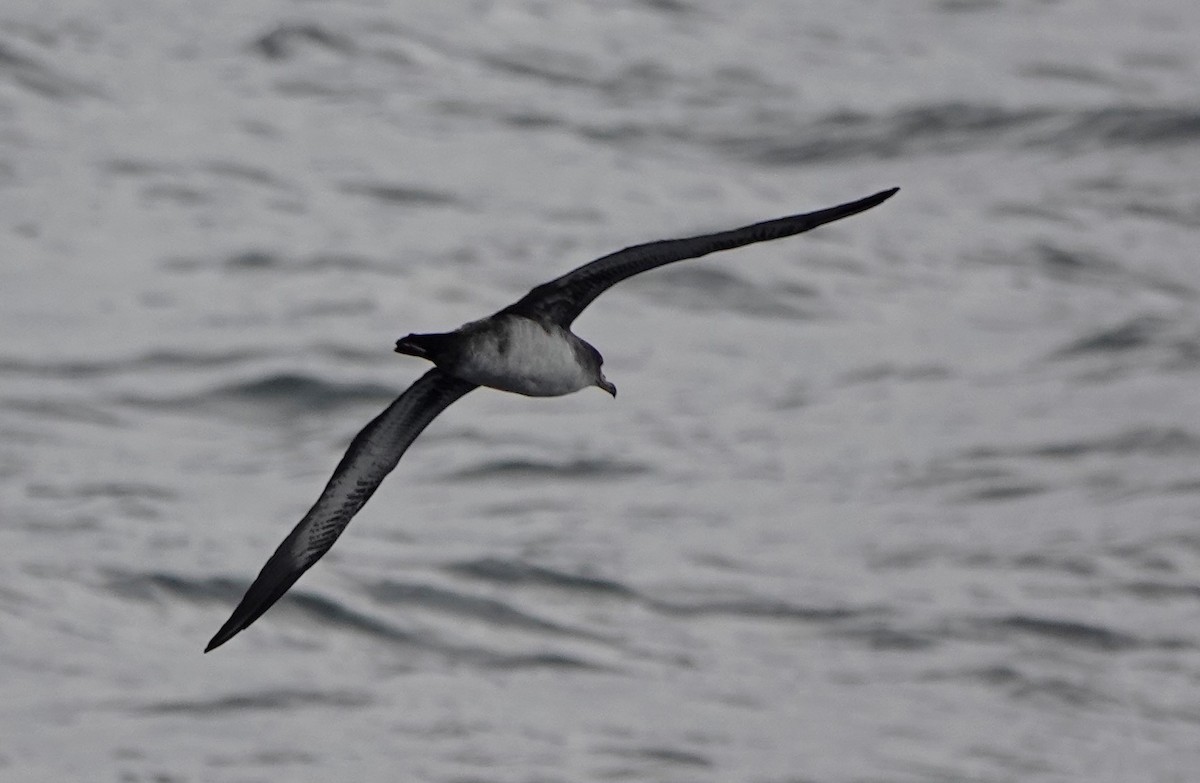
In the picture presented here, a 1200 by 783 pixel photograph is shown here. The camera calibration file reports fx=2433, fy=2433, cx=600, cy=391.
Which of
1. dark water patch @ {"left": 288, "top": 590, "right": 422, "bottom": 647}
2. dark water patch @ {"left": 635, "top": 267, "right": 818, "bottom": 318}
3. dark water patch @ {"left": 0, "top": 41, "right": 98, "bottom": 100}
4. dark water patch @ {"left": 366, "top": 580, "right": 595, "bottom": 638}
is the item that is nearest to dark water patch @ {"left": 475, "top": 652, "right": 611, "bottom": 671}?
dark water patch @ {"left": 366, "top": 580, "right": 595, "bottom": 638}

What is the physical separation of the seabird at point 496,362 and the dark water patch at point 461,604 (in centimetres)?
688

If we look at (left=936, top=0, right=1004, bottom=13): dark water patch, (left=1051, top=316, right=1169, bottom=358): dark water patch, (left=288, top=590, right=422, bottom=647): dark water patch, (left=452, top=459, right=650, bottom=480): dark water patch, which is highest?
(left=936, top=0, right=1004, bottom=13): dark water patch

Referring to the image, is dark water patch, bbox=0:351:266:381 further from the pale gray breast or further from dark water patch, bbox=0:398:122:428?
the pale gray breast

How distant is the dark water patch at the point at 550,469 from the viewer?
19.1 m

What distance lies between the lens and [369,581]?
1739 centimetres

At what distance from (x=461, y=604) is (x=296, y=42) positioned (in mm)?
11987

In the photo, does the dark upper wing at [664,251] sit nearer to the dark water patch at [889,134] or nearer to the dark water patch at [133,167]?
the dark water patch at [889,134]

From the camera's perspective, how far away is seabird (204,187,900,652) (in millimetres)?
8555

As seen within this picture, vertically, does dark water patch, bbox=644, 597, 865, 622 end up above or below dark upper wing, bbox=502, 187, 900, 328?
below

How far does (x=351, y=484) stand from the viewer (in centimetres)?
1008

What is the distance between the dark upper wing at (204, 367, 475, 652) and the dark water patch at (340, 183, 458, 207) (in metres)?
14.1

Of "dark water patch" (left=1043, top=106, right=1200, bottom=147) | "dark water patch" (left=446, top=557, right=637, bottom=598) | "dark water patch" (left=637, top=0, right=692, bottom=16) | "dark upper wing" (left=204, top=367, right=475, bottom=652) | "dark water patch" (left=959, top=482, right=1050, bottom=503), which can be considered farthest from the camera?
"dark water patch" (left=637, top=0, right=692, bottom=16)

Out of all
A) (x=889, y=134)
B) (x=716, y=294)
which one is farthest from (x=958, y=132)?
(x=716, y=294)

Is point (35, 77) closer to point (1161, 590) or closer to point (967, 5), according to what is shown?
point (967, 5)
